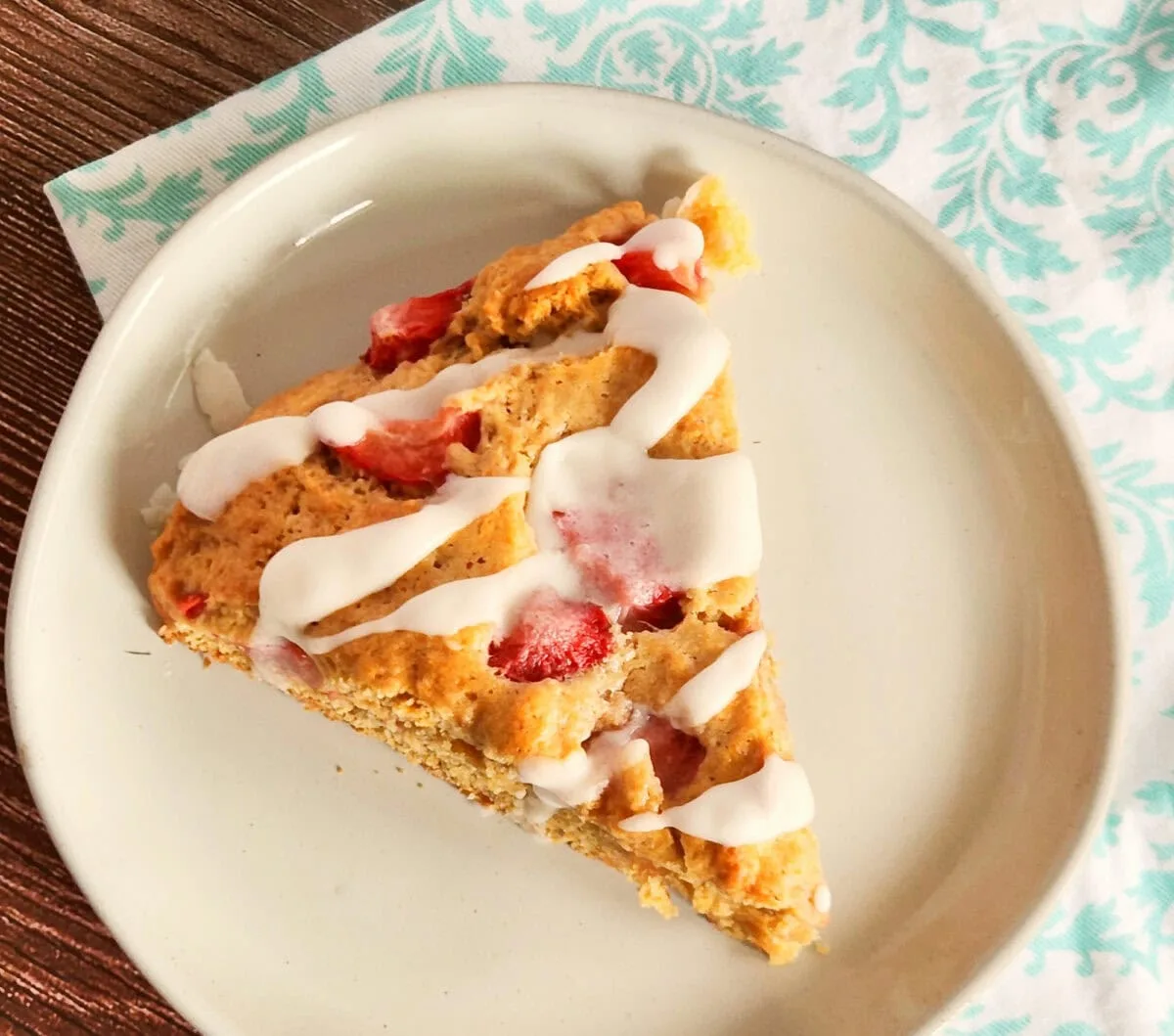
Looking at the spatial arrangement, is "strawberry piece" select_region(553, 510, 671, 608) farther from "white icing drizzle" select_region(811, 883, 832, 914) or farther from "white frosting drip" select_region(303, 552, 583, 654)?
"white icing drizzle" select_region(811, 883, 832, 914)

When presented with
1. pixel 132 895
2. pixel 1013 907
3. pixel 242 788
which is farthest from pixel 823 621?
pixel 132 895

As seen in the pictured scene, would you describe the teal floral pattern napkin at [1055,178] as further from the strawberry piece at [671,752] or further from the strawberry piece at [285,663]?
the strawberry piece at [285,663]

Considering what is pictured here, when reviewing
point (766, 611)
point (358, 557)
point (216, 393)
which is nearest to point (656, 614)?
point (766, 611)

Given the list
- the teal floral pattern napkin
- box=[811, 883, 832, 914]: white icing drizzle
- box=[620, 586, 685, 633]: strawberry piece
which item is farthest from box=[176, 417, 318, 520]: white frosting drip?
box=[811, 883, 832, 914]: white icing drizzle

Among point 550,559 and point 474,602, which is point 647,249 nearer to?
point 550,559

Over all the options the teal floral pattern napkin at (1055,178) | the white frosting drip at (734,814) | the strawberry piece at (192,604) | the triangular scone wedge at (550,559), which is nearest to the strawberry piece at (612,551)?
the triangular scone wedge at (550,559)

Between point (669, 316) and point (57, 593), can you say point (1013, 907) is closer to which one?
point (669, 316)
